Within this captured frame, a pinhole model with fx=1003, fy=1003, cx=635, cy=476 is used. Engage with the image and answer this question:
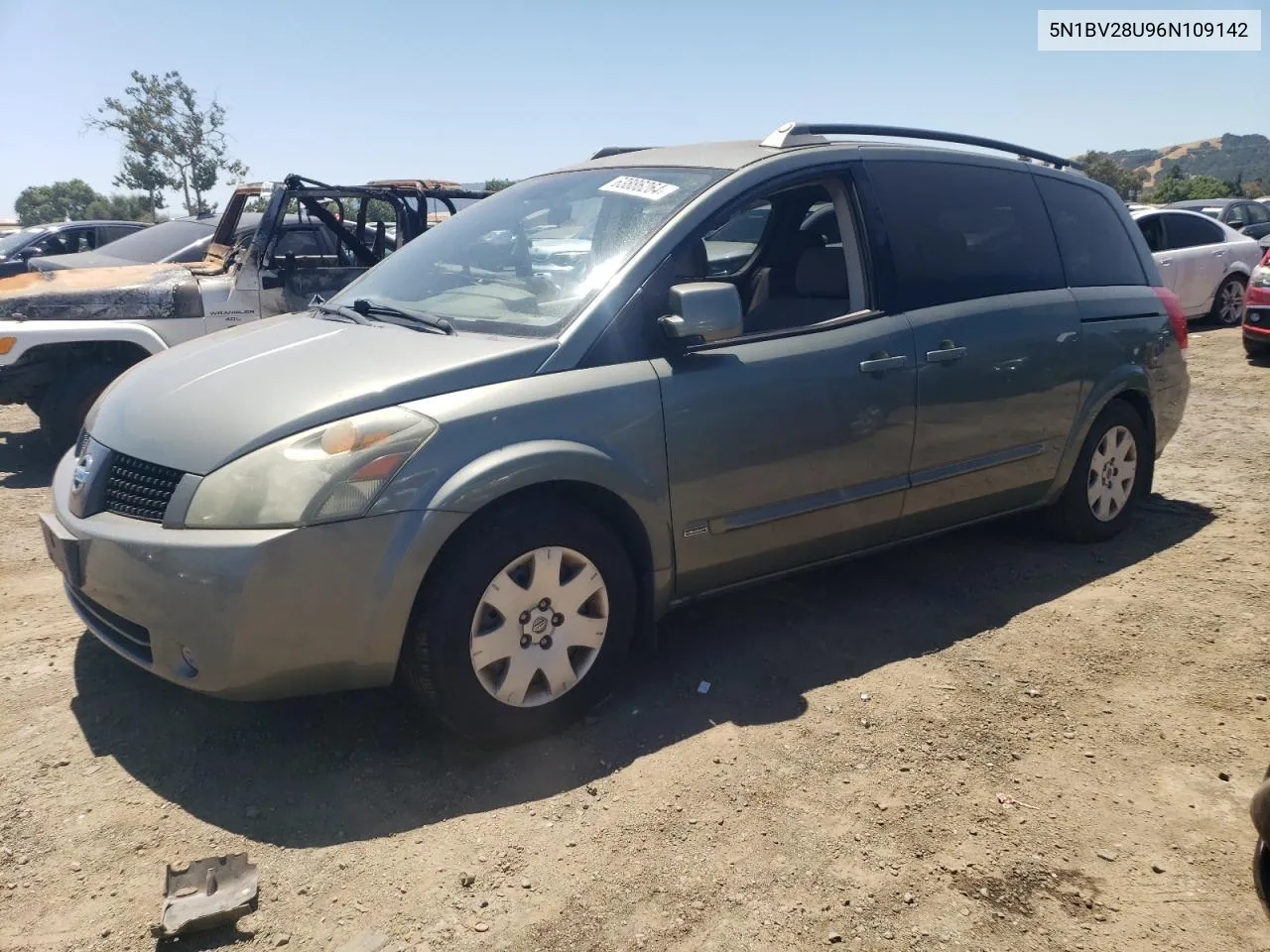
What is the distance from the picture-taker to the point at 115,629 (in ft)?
10.0

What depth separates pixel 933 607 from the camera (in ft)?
14.2

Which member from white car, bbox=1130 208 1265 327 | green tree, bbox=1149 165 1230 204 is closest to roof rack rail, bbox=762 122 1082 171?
white car, bbox=1130 208 1265 327

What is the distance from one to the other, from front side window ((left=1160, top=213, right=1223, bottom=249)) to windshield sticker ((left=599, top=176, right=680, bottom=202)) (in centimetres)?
1061

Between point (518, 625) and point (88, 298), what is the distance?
5046 mm

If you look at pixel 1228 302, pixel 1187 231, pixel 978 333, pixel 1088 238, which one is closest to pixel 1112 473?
pixel 1088 238

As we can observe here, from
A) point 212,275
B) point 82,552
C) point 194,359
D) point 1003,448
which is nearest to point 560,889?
point 82,552

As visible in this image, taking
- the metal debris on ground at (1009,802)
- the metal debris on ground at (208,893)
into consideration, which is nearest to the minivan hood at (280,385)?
the metal debris on ground at (208,893)

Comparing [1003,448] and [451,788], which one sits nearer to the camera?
[451,788]

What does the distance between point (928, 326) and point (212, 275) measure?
17.1ft

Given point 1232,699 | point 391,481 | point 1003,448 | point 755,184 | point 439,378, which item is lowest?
point 1232,699

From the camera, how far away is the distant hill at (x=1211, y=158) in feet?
221

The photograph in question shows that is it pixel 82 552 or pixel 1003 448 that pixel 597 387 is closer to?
pixel 82 552

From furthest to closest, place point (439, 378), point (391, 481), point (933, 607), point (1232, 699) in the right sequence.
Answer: point (933, 607) → point (1232, 699) → point (439, 378) → point (391, 481)

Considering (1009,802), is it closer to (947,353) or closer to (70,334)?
(947,353)
